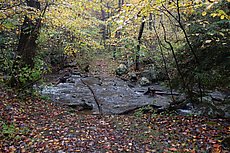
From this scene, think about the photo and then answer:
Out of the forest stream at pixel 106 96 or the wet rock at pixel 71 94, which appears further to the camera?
the wet rock at pixel 71 94

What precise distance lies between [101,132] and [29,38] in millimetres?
5611

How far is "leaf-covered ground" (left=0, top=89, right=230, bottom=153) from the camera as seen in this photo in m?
5.04

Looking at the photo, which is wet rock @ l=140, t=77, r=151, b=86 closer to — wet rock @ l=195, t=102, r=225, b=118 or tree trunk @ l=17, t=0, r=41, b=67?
wet rock @ l=195, t=102, r=225, b=118

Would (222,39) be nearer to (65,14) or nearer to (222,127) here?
(222,127)

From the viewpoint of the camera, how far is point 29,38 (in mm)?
9555

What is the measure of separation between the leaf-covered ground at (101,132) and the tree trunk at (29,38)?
208cm

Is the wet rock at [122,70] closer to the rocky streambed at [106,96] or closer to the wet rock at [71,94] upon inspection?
the rocky streambed at [106,96]

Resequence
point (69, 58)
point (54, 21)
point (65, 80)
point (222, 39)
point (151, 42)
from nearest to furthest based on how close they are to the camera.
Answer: point (222, 39)
point (54, 21)
point (65, 80)
point (151, 42)
point (69, 58)

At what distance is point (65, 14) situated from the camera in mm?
9602

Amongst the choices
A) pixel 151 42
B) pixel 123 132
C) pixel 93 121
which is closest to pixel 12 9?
pixel 93 121

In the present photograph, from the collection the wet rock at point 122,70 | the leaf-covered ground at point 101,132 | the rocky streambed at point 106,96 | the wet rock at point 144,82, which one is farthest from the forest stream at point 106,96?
the leaf-covered ground at point 101,132

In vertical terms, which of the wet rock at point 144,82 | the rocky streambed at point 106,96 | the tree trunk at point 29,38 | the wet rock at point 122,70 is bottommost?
the rocky streambed at point 106,96

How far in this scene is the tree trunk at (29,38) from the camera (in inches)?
372

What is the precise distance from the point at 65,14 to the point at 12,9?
3.05 meters
